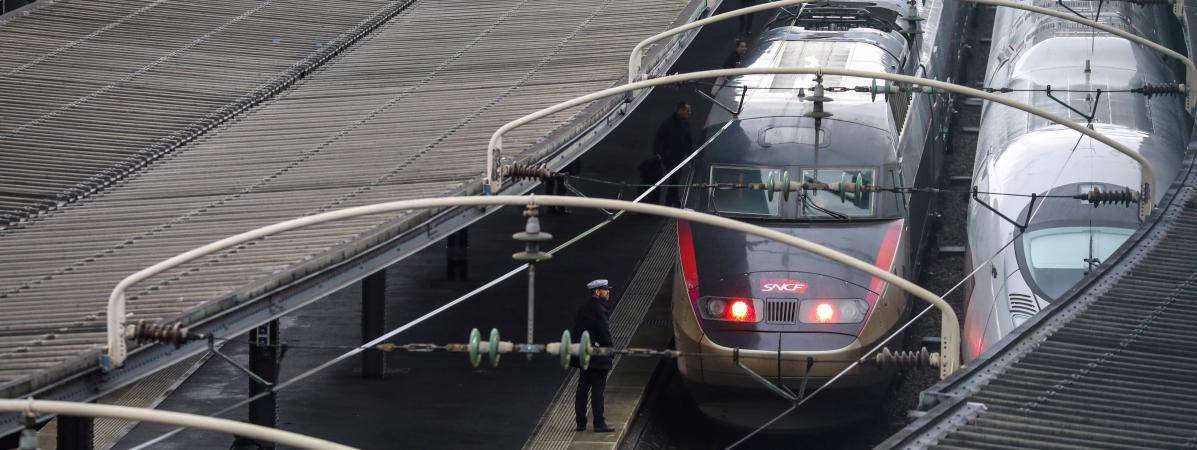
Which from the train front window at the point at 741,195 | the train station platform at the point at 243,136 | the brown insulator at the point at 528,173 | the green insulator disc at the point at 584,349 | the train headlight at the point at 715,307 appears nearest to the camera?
the green insulator disc at the point at 584,349

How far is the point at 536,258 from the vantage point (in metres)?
11.5

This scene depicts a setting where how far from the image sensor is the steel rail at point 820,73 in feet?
44.8

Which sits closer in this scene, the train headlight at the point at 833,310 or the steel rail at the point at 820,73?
the steel rail at the point at 820,73

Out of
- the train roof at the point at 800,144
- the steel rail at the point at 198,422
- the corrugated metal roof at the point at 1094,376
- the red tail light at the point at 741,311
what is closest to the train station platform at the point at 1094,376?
the corrugated metal roof at the point at 1094,376

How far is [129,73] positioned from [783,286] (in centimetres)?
999

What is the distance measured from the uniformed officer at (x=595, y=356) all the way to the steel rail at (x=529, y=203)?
20.4 feet

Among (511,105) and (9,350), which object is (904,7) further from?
(9,350)

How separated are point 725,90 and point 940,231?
7.54m

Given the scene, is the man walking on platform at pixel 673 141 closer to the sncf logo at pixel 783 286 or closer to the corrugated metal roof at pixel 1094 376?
the sncf logo at pixel 783 286

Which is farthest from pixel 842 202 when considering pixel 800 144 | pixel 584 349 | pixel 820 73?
pixel 584 349

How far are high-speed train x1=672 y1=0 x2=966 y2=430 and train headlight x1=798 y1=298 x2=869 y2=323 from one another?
0.01m

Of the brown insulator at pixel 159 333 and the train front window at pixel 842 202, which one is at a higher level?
the train front window at pixel 842 202

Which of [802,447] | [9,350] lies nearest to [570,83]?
[802,447]

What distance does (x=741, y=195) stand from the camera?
20.1m
